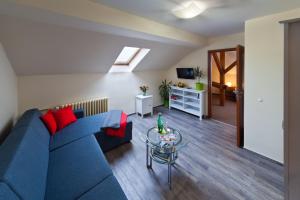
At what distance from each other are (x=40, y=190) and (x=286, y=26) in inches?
83.4

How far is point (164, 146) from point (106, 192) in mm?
988

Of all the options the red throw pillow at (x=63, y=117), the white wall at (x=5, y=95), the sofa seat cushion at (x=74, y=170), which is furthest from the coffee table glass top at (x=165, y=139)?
the white wall at (x=5, y=95)

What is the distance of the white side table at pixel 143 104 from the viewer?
4.76 meters

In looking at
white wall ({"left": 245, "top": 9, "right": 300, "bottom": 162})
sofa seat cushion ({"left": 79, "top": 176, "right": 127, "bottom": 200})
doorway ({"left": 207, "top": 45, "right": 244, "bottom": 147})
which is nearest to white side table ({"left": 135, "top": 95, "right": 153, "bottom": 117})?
doorway ({"left": 207, "top": 45, "right": 244, "bottom": 147})

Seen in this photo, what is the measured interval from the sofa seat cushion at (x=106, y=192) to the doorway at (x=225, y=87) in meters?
2.46

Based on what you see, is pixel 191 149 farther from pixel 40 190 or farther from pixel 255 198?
pixel 40 190

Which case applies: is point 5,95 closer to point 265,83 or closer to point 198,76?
point 265,83

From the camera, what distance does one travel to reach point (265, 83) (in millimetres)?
2537

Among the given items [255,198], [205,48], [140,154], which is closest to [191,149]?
[140,154]

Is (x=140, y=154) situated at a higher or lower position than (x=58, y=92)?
lower

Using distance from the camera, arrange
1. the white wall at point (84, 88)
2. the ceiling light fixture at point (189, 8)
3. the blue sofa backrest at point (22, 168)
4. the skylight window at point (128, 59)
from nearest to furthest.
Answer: the blue sofa backrest at point (22, 168), the ceiling light fixture at point (189, 8), the white wall at point (84, 88), the skylight window at point (128, 59)

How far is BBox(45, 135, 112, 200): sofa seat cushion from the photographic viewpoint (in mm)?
1461

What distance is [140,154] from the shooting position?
112 inches

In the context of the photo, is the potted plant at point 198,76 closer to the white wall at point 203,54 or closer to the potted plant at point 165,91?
the white wall at point 203,54
